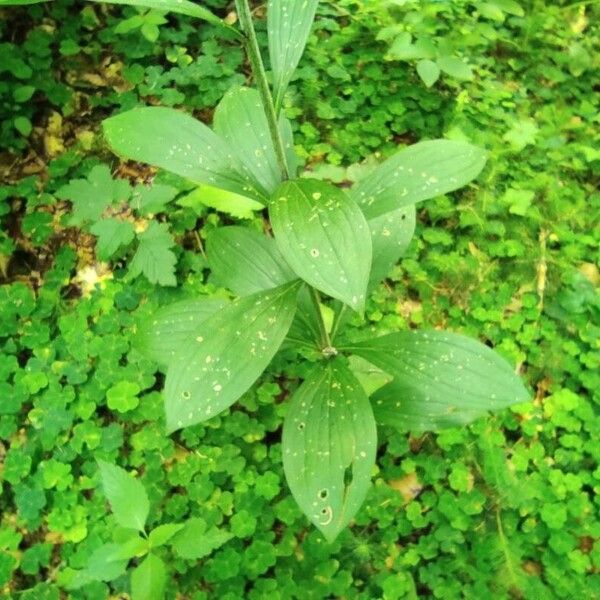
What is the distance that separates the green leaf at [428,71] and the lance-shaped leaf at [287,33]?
1.57 metres

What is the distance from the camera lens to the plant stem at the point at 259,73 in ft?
4.40

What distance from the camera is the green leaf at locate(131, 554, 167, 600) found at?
6.56 ft

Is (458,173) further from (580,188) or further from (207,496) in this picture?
(580,188)

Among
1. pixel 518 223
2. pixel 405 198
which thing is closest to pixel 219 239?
pixel 405 198

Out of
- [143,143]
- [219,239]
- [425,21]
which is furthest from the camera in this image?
[425,21]

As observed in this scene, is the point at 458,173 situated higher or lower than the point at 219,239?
higher

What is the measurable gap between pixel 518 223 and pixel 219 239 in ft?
4.99

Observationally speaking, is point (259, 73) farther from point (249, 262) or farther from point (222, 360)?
point (249, 262)

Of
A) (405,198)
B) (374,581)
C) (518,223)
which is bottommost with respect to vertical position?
(374,581)

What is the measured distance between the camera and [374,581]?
2182mm

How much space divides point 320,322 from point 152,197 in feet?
4.04

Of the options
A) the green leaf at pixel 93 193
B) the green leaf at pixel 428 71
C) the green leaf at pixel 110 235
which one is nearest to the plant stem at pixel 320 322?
the green leaf at pixel 110 235

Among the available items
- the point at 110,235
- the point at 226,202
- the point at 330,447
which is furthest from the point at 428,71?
the point at 330,447

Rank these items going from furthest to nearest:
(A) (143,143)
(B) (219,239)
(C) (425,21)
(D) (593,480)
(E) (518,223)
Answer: (C) (425,21) → (E) (518,223) → (D) (593,480) → (B) (219,239) → (A) (143,143)
